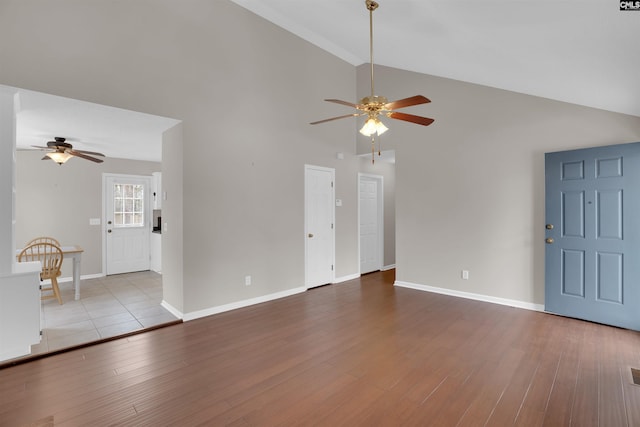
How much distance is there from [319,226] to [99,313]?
3.40 meters

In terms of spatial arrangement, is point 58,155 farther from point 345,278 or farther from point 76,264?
point 345,278

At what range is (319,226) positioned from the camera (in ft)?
17.7

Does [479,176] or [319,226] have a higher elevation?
[479,176]

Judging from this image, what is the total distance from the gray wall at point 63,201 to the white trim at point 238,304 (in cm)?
371

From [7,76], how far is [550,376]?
5230 mm

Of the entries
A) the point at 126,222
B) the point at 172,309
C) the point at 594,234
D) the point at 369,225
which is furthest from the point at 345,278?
the point at 126,222

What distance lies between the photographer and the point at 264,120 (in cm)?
457

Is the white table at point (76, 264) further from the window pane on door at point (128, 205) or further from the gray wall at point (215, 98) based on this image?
the window pane on door at point (128, 205)

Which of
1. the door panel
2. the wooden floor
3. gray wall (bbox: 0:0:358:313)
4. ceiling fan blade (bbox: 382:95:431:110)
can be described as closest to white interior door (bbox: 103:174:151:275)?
gray wall (bbox: 0:0:358:313)

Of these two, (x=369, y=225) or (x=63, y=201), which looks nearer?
(x=63, y=201)

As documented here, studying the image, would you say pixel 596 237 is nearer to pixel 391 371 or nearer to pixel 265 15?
pixel 391 371

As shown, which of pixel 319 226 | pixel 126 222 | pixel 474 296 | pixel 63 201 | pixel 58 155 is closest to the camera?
pixel 58 155

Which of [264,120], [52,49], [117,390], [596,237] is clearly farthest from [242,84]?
[596,237]

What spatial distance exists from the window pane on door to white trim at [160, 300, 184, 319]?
3.19 metres
